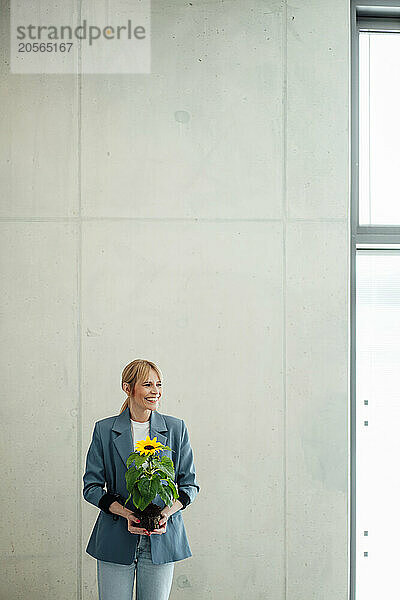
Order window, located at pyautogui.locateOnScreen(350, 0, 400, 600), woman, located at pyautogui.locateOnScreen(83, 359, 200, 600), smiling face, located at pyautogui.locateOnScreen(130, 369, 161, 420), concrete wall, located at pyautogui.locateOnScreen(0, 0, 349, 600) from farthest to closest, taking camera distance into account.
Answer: window, located at pyautogui.locateOnScreen(350, 0, 400, 600), concrete wall, located at pyautogui.locateOnScreen(0, 0, 349, 600), smiling face, located at pyautogui.locateOnScreen(130, 369, 161, 420), woman, located at pyautogui.locateOnScreen(83, 359, 200, 600)

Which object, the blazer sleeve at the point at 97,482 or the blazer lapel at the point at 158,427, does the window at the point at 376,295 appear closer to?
the blazer lapel at the point at 158,427

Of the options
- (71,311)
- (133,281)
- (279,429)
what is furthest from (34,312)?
(279,429)

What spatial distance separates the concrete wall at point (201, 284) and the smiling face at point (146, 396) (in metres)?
0.36

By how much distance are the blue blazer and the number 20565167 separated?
5.08ft

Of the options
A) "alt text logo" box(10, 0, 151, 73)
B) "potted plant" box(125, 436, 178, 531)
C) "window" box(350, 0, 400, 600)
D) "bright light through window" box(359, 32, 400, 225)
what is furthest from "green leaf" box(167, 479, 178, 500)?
"alt text logo" box(10, 0, 151, 73)

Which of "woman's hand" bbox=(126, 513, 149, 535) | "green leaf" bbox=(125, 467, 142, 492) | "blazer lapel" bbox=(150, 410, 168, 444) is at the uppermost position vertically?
"blazer lapel" bbox=(150, 410, 168, 444)

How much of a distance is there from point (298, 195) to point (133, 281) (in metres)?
0.81

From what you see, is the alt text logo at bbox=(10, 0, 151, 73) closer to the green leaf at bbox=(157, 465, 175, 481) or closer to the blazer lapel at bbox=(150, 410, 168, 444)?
the blazer lapel at bbox=(150, 410, 168, 444)

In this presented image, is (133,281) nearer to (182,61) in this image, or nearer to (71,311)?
(71,311)

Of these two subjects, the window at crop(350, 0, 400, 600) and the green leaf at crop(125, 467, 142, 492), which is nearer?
the green leaf at crop(125, 467, 142, 492)

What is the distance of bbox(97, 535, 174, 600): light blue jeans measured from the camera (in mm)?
2482

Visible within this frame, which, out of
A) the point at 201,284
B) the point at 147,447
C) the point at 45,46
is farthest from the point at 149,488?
the point at 45,46

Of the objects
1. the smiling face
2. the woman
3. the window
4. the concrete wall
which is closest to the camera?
the woman

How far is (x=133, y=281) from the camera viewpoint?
9.78ft
